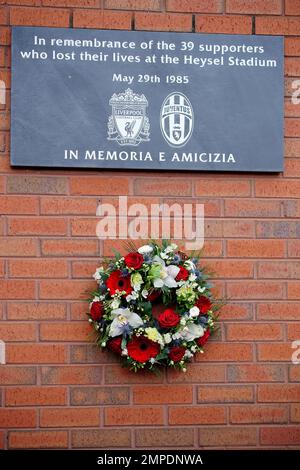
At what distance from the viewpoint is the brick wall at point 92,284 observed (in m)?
3.16

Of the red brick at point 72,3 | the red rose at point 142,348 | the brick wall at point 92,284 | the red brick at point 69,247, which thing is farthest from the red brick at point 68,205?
the red brick at point 72,3

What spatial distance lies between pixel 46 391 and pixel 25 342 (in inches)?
8.8

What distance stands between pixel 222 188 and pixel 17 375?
118cm

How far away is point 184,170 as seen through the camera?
10.6 feet

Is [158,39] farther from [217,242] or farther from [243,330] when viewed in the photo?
[243,330]

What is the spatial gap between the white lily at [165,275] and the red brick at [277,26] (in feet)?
3.62

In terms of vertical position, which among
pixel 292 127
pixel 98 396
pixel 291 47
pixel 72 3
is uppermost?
pixel 72 3

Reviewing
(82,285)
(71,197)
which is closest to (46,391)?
(82,285)

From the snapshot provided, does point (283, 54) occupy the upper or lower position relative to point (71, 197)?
upper

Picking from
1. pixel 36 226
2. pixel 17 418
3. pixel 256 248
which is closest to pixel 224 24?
pixel 256 248

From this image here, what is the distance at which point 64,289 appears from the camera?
3.18m

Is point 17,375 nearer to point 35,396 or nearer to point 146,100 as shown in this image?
point 35,396
